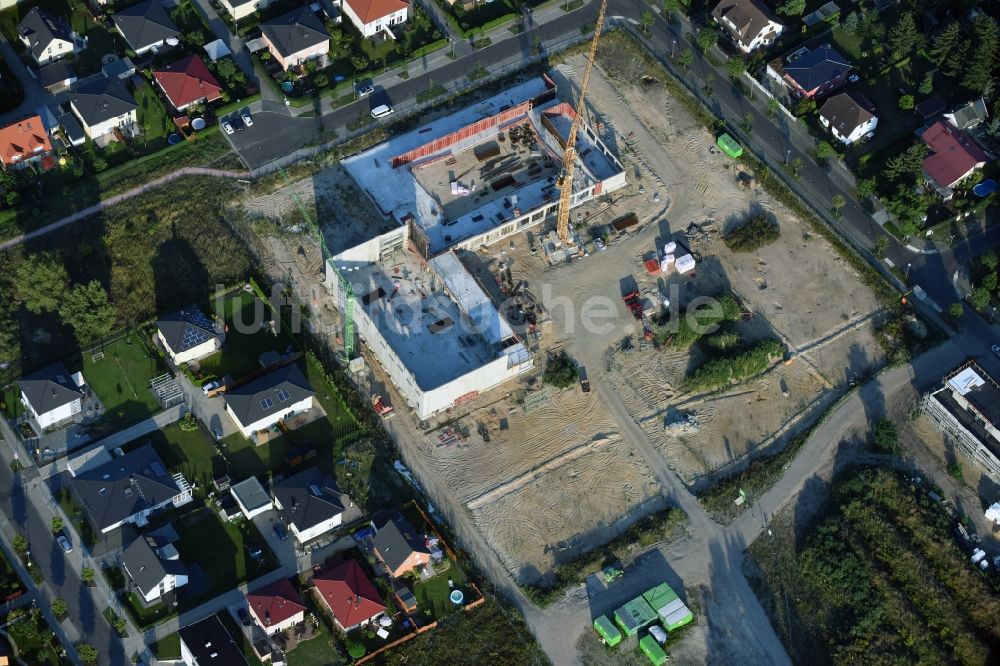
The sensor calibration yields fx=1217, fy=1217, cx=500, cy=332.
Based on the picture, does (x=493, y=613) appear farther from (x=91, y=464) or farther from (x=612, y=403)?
(x=91, y=464)

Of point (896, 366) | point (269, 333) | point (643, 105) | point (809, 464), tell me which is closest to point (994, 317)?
point (896, 366)

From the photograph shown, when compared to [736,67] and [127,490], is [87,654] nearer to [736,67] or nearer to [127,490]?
[127,490]

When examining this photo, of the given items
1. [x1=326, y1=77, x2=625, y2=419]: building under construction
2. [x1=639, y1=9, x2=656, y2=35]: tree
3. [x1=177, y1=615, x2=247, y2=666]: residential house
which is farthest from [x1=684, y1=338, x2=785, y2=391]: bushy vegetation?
[x1=177, y1=615, x2=247, y2=666]: residential house

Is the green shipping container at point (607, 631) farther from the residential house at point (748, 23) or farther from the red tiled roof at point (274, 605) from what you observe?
the residential house at point (748, 23)

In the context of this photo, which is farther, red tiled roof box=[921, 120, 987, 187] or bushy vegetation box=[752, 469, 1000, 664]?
red tiled roof box=[921, 120, 987, 187]

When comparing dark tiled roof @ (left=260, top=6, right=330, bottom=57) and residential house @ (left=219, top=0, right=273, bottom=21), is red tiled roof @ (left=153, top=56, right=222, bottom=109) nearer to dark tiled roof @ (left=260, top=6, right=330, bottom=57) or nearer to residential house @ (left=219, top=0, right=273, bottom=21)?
dark tiled roof @ (left=260, top=6, right=330, bottom=57)

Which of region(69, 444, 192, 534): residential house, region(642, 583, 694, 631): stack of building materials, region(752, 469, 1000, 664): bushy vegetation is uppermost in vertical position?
region(69, 444, 192, 534): residential house
